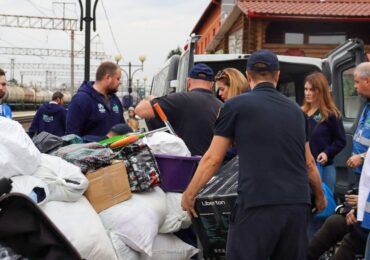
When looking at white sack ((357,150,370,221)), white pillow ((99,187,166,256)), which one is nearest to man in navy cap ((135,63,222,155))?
white pillow ((99,187,166,256))

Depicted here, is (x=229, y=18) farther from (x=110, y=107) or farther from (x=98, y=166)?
(x=98, y=166)

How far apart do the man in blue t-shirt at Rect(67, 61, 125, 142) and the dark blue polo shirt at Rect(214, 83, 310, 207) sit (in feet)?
7.85

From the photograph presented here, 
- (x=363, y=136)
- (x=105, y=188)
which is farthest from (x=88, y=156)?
(x=363, y=136)

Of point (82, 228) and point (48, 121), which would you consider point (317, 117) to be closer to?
point (82, 228)

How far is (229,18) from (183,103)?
486 inches

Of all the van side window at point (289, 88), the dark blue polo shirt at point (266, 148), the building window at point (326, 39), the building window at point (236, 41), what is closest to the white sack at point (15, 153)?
the dark blue polo shirt at point (266, 148)

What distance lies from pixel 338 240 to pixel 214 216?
4.31 ft

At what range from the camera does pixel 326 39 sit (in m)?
15.0

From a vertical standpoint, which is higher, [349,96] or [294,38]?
[294,38]

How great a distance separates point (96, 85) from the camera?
5750 mm

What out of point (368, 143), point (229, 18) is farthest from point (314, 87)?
point (229, 18)

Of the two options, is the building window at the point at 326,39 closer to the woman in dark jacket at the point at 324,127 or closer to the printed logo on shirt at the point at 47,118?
the printed logo on shirt at the point at 47,118

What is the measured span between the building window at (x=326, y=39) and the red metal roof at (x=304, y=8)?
0.80 m

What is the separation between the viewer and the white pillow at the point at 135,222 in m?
3.52
